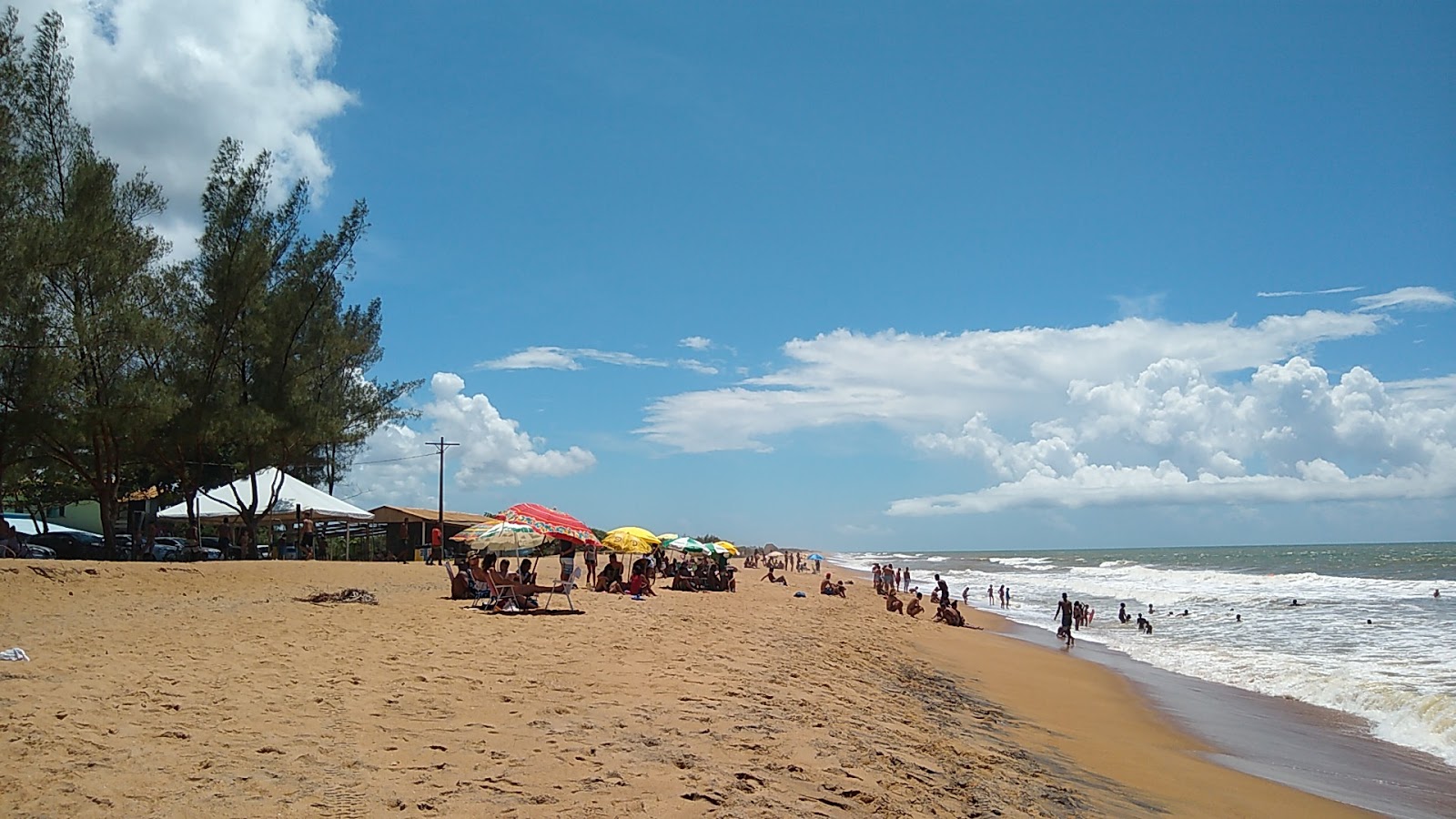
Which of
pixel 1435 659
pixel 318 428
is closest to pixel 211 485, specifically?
pixel 318 428

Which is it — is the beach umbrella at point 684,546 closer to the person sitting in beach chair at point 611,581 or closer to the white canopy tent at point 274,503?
the person sitting in beach chair at point 611,581

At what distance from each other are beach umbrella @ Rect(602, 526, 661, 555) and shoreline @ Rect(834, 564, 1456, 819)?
1072cm

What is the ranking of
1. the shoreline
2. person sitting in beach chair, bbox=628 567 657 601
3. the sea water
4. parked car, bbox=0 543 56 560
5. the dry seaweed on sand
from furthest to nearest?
parked car, bbox=0 543 56 560 → person sitting in beach chair, bbox=628 567 657 601 → the sea water → the dry seaweed on sand → the shoreline

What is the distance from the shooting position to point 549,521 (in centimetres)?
1677

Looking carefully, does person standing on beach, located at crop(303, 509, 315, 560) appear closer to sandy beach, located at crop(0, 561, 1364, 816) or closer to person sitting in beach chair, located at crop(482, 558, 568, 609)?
sandy beach, located at crop(0, 561, 1364, 816)

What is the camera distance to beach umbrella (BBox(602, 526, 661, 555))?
71.6 ft

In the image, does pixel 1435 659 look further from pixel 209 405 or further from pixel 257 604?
pixel 209 405

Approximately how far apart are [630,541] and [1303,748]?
47.4 ft

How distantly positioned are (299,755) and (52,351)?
16390mm

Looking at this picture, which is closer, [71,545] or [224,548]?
[71,545]

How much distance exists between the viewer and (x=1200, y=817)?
23.4 ft

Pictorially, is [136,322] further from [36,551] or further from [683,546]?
[683,546]

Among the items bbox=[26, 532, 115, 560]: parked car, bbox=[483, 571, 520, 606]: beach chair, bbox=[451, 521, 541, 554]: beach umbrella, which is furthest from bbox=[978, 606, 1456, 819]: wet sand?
bbox=[26, 532, 115, 560]: parked car

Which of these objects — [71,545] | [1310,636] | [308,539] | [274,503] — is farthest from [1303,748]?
[71,545]
